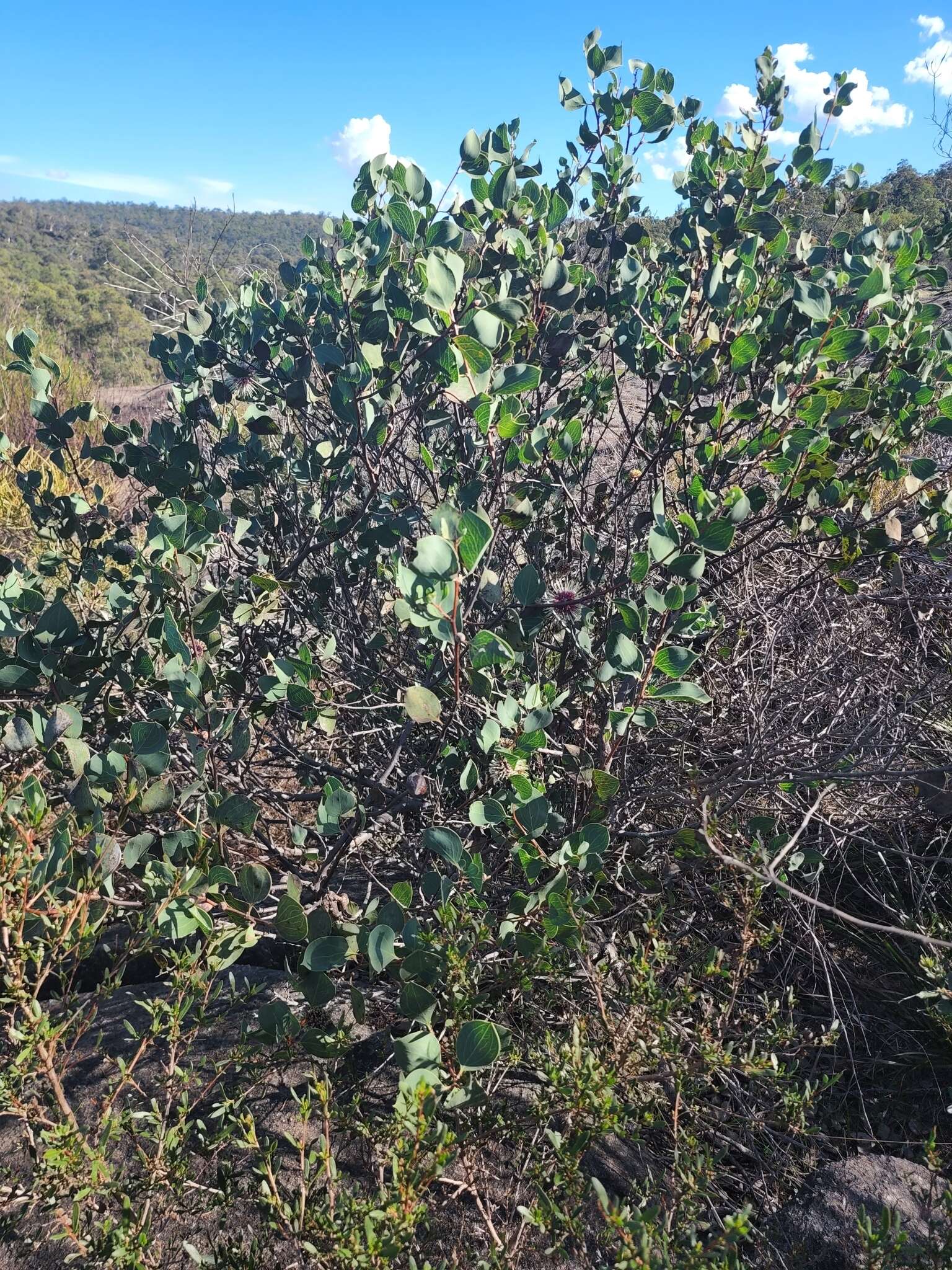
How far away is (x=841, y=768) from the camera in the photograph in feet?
6.97

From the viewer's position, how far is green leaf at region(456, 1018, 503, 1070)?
125cm

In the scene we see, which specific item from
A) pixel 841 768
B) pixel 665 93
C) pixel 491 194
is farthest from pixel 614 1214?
pixel 665 93

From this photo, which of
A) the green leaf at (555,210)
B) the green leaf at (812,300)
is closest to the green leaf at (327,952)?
the green leaf at (812,300)

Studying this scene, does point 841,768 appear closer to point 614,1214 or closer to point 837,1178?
point 837,1178

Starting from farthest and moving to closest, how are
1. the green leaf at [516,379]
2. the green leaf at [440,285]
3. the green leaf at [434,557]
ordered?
the green leaf at [516,379] < the green leaf at [440,285] < the green leaf at [434,557]

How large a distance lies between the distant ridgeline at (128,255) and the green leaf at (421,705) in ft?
6.12

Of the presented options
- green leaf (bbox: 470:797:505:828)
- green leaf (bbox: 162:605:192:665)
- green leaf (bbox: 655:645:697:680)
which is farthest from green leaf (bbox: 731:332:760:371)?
green leaf (bbox: 162:605:192:665)

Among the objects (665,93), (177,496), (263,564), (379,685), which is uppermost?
(665,93)

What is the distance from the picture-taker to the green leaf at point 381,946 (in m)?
1.30

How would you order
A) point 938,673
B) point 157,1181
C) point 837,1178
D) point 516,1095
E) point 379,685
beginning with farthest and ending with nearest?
point 938,673
point 379,685
point 516,1095
point 837,1178
point 157,1181

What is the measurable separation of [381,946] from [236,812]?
0.36m

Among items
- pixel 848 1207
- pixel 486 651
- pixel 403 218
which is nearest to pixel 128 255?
pixel 403 218

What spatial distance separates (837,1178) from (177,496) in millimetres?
2092

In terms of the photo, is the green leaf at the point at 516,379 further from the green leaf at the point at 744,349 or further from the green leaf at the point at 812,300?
→ the green leaf at the point at 812,300
